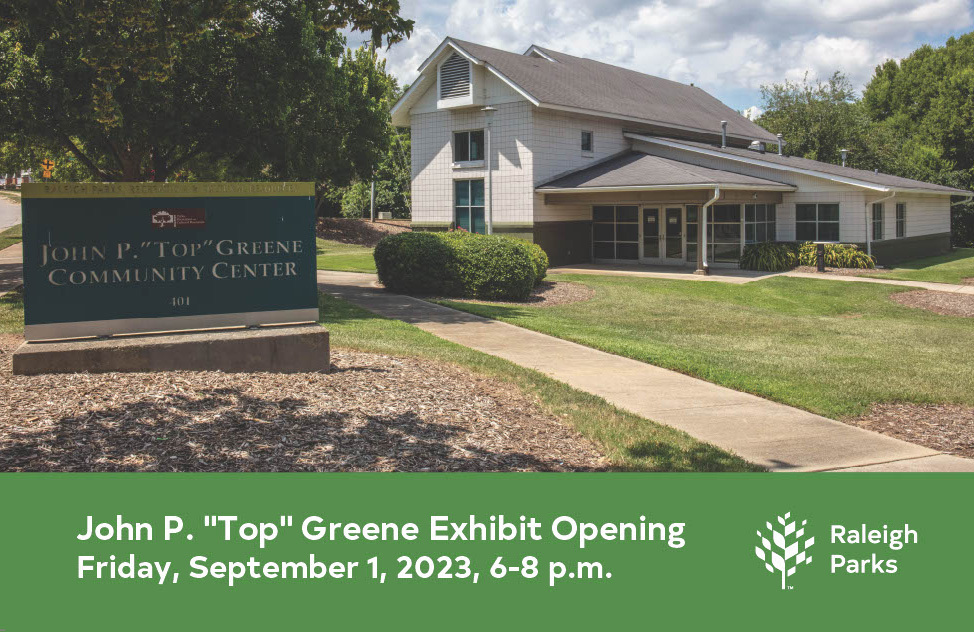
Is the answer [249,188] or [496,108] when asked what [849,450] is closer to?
[249,188]

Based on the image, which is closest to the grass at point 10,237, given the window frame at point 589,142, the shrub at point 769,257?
the window frame at point 589,142

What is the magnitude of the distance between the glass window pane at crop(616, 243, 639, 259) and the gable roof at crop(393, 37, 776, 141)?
455cm

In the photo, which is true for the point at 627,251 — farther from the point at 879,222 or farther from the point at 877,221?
the point at 879,222

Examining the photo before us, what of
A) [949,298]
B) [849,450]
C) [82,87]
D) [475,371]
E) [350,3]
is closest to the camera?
[849,450]

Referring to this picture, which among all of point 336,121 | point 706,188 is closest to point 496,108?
point 706,188

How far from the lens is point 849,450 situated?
7.10 metres

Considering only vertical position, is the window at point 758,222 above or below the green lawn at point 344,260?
above

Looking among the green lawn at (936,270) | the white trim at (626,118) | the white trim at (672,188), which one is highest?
the white trim at (626,118)

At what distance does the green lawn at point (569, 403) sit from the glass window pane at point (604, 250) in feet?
59.5

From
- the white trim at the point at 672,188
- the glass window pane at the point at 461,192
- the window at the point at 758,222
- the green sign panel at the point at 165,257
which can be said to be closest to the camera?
the green sign panel at the point at 165,257

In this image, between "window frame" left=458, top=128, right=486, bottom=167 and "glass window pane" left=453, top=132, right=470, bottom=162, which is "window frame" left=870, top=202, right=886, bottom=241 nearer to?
"window frame" left=458, top=128, right=486, bottom=167

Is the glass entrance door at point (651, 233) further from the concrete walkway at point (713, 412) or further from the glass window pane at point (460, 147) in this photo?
the concrete walkway at point (713, 412)

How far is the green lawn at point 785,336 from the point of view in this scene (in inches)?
387

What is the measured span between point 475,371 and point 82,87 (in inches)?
363
